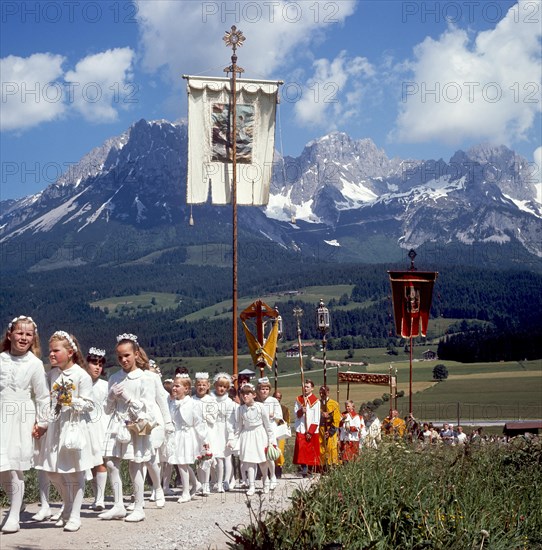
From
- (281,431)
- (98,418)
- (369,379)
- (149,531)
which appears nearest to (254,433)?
(281,431)

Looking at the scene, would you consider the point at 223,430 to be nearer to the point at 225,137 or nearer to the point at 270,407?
the point at 270,407

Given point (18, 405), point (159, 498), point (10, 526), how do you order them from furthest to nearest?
point (159, 498) → point (18, 405) → point (10, 526)

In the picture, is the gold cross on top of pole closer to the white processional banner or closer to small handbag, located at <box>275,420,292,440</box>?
the white processional banner

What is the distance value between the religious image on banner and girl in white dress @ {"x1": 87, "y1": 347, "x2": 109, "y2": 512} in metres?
10.8

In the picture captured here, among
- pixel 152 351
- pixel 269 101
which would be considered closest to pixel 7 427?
pixel 269 101

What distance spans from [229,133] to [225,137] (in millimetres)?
142

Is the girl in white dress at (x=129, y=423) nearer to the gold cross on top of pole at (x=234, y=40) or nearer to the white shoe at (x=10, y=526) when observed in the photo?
the white shoe at (x=10, y=526)

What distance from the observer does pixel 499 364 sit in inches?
4877

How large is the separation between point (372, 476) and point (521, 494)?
2.01 metres

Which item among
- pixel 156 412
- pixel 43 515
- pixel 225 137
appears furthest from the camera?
pixel 225 137

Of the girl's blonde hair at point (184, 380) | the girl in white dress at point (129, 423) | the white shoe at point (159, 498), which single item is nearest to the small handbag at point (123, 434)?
the girl in white dress at point (129, 423)

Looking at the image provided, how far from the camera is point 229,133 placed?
23.3 metres

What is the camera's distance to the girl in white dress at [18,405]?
10.4 m

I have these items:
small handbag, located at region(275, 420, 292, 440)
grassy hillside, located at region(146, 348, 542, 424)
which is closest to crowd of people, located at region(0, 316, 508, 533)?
small handbag, located at region(275, 420, 292, 440)
